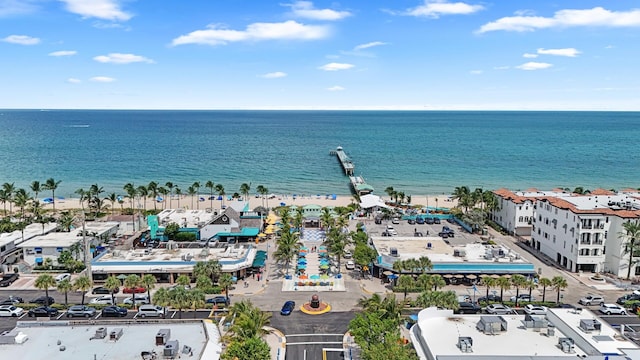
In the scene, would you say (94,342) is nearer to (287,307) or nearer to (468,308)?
(287,307)

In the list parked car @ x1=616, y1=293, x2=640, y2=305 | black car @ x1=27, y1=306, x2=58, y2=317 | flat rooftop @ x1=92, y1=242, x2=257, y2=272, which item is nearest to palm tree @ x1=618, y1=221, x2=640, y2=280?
parked car @ x1=616, y1=293, x2=640, y2=305

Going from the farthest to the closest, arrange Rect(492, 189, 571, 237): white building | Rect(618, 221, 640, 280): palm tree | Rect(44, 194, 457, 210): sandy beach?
Rect(44, 194, 457, 210): sandy beach
Rect(492, 189, 571, 237): white building
Rect(618, 221, 640, 280): palm tree

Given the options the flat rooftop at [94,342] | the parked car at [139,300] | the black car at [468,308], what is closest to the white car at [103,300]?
the parked car at [139,300]

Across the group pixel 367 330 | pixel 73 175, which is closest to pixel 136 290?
pixel 367 330

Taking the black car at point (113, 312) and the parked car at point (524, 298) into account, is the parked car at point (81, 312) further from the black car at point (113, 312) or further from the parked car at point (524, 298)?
the parked car at point (524, 298)

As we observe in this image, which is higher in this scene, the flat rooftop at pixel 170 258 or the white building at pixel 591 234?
the white building at pixel 591 234

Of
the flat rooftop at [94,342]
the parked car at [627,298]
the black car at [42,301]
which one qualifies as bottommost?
the black car at [42,301]

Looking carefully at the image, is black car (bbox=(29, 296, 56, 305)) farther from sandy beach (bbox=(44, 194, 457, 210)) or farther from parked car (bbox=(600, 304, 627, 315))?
parked car (bbox=(600, 304, 627, 315))
